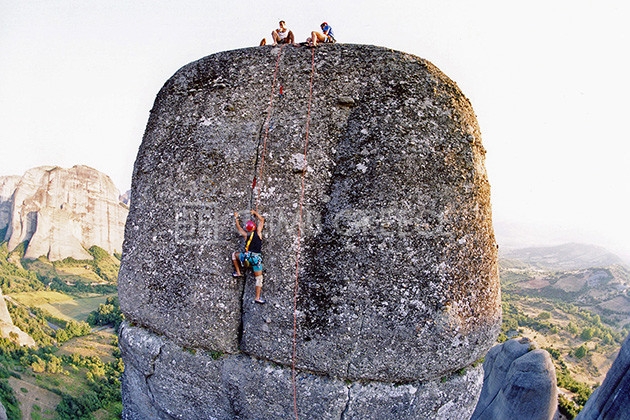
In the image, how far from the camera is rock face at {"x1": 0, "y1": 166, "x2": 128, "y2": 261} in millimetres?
61500

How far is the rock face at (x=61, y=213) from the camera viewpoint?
61.5 meters

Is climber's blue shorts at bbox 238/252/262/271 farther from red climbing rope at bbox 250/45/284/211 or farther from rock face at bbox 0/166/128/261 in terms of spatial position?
rock face at bbox 0/166/128/261

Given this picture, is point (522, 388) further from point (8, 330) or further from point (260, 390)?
point (8, 330)

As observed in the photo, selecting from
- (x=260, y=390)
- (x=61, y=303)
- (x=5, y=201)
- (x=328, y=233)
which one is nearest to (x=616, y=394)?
(x=260, y=390)

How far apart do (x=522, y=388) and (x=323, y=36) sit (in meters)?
11.5

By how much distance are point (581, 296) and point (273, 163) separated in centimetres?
5681

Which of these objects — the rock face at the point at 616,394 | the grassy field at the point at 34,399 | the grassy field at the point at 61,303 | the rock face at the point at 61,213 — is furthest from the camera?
the rock face at the point at 61,213

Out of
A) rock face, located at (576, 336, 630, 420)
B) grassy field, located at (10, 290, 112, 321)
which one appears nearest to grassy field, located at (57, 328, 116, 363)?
grassy field, located at (10, 290, 112, 321)

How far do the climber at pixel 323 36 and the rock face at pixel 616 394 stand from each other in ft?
26.9

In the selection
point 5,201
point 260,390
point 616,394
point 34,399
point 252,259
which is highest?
point 252,259

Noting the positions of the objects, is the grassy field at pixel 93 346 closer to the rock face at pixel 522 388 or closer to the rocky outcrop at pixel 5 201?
the rock face at pixel 522 388

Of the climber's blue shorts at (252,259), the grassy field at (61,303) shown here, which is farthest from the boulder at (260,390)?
the grassy field at (61,303)

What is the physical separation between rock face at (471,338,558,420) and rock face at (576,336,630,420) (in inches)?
114

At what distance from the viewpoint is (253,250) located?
2.96 metres
